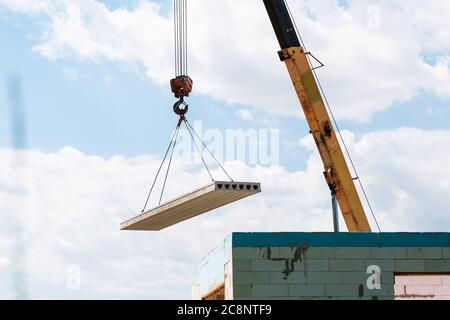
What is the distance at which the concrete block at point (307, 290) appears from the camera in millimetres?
19891

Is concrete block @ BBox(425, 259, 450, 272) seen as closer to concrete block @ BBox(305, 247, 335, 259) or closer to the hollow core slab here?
concrete block @ BBox(305, 247, 335, 259)

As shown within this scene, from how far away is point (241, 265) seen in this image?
1991 centimetres

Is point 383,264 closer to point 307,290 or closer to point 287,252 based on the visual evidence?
point 307,290

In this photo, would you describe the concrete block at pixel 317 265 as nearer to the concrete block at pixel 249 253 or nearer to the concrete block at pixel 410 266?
the concrete block at pixel 249 253

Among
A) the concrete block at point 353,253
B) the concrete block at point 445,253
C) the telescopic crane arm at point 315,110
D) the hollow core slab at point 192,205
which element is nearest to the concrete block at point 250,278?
the concrete block at point 353,253

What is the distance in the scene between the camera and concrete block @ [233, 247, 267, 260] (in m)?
20.0

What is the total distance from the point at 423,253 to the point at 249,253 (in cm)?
379

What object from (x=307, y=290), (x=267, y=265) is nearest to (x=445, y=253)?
(x=307, y=290)

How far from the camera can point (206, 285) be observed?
24.3 meters

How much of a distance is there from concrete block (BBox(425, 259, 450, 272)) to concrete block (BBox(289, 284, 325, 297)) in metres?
2.34
